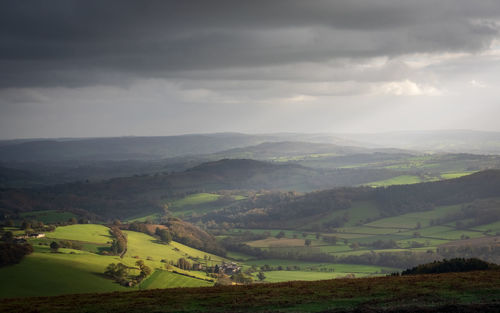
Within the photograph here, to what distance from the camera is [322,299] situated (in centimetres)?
2803

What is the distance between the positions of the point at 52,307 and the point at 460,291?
90.2 ft

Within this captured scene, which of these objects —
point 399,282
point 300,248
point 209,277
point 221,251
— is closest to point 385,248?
point 300,248

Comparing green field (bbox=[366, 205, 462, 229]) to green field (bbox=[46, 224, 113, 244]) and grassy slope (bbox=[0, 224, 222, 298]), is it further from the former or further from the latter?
green field (bbox=[46, 224, 113, 244])

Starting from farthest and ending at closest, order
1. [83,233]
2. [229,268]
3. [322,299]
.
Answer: [83,233] < [229,268] < [322,299]

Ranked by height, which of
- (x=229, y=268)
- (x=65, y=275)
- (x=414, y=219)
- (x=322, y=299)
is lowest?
(x=229, y=268)

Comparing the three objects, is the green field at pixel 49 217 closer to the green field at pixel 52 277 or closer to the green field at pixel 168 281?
the green field at pixel 52 277

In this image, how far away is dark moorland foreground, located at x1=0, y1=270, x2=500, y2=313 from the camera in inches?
993

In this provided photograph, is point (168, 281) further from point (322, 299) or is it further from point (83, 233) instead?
point (322, 299)

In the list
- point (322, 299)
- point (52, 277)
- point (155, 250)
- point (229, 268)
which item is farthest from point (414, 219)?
point (322, 299)

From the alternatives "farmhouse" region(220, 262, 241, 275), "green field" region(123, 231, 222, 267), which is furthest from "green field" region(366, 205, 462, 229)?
"farmhouse" region(220, 262, 241, 275)

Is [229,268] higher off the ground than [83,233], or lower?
lower

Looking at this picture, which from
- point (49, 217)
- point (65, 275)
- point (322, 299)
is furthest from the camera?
point (49, 217)

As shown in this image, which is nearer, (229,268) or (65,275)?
(65,275)

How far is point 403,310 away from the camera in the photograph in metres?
24.2
